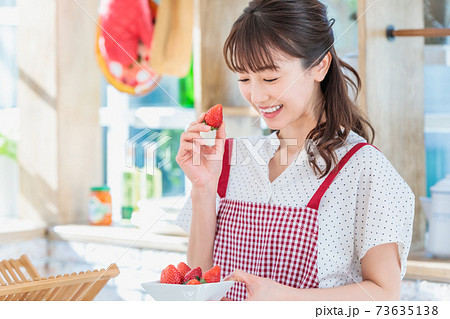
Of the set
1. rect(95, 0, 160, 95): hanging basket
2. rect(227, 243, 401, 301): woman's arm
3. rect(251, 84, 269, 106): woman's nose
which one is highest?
rect(95, 0, 160, 95): hanging basket

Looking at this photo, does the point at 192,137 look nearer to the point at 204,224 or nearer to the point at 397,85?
the point at 204,224

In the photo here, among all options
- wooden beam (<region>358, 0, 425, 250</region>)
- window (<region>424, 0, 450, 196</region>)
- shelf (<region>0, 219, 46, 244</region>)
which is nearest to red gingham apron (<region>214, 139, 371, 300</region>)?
wooden beam (<region>358, 0, 425, 250</region>)

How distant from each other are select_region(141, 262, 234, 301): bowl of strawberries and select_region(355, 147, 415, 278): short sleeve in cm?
25

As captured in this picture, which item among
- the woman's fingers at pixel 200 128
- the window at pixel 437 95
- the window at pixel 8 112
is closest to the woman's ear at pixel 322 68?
the woman's fingers at pixel 200 128

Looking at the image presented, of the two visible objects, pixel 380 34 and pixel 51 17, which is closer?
pixel 380 34

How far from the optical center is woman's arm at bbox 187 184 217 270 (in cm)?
116

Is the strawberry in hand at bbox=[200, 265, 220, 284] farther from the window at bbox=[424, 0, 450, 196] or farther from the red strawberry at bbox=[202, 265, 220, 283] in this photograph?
the window at bbox=[424, 0, 450, 196]

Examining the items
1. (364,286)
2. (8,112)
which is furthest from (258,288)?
(8,112)

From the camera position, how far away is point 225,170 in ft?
3.94

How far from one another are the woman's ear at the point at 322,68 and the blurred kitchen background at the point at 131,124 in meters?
0.09

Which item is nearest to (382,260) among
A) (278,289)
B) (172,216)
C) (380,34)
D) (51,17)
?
(278,289)

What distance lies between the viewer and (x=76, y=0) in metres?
1.92

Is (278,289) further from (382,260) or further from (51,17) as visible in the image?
(51,17)

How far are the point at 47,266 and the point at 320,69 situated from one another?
1.21 metres
